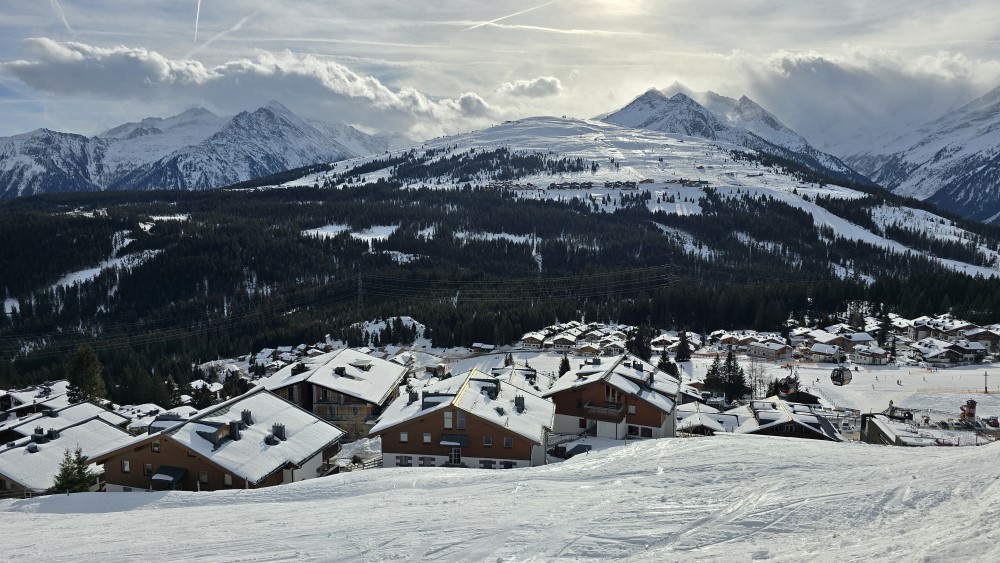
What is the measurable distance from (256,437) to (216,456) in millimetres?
3433

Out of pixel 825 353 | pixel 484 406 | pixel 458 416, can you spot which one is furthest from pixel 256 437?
pixel 825 353

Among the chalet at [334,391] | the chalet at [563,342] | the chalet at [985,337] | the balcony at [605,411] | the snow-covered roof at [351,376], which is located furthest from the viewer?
the chalet at [563,342]

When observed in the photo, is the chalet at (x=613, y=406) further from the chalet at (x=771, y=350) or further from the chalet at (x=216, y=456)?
the chalet at (x=771, y=350)

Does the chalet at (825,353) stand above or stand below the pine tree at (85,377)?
below

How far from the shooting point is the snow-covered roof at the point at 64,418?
51906 millimetres

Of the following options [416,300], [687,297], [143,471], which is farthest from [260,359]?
[687,297]

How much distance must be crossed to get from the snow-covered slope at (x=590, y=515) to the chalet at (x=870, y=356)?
72.6 m

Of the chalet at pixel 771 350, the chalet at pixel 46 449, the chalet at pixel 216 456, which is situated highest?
the chalet at pixel 216 456

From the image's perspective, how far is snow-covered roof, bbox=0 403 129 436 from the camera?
170 feet

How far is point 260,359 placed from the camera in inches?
4338

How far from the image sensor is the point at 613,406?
50500 mm

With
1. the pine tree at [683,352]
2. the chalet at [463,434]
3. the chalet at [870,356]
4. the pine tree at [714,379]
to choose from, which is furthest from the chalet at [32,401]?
the chalet at [870,356]

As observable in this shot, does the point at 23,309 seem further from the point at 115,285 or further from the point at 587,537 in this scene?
the point at 587,537

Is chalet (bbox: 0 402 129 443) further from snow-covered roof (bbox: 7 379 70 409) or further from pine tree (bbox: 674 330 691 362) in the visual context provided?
pine tree (bbox: 674 330 691 362)
